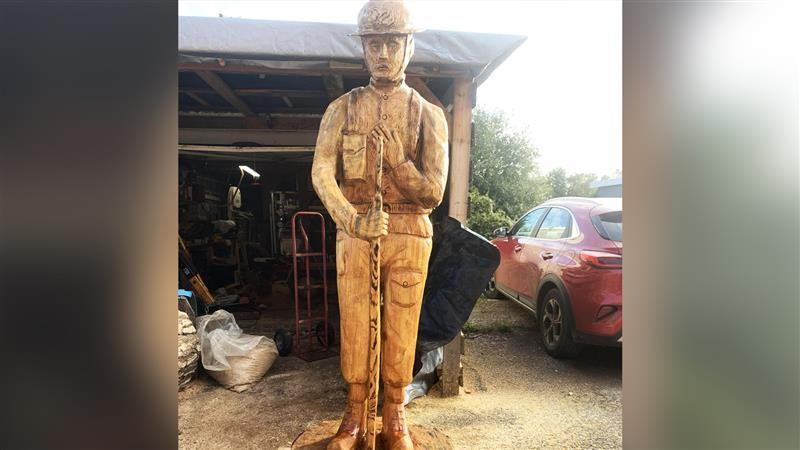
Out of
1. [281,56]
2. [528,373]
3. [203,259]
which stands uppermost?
[281,56]

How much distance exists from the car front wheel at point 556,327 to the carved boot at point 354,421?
2688 millimetres

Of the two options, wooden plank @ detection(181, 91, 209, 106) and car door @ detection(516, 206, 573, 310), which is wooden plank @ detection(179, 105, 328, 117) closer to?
wooden plank @ detection(181, 91, 209, 106)

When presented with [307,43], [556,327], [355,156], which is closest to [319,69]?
[307,43]

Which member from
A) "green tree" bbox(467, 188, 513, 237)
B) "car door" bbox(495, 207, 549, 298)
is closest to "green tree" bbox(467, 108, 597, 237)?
"green tree" bbox(467, 188, 513, 237)

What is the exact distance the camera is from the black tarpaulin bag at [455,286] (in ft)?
9.19

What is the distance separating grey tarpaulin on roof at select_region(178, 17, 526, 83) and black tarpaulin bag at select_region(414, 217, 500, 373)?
139 cm

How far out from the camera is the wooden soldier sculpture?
1.67m

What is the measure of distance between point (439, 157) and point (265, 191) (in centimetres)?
762

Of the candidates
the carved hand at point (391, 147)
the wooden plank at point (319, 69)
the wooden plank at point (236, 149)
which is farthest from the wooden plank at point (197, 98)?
the carved hand at point (391, 147)

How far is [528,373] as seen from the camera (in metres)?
3.88

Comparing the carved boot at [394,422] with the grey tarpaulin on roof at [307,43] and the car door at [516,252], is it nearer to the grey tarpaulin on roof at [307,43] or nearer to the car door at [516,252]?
the grey tarpaulin on roof at [307,43]

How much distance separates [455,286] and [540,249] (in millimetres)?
1915
